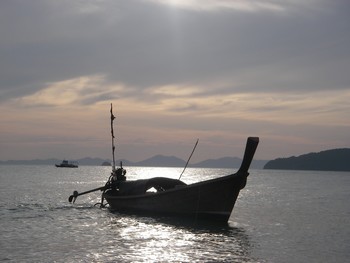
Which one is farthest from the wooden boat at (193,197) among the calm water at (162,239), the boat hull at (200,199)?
the calm water at (162,239)

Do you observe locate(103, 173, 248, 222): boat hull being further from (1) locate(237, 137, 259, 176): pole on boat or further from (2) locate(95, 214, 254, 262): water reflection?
(1) locate(237, 137, 259, 176): pole on boat

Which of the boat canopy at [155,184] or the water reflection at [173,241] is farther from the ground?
the boat canopy at [155,184]

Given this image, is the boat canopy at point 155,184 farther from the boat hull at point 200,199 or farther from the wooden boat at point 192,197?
the boat hull at point 200,199

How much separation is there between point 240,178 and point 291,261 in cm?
851

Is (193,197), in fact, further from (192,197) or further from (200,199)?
(200,199)

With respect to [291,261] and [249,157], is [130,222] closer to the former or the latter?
[249,157]

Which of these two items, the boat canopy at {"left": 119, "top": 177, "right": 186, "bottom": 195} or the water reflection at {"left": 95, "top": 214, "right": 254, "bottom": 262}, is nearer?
the water reflection at {"left": 95, "top": 214, "right": 254, "bottom": 262}

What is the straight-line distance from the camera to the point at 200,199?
30.2m

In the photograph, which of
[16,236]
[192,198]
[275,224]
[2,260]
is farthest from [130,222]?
[2,260]

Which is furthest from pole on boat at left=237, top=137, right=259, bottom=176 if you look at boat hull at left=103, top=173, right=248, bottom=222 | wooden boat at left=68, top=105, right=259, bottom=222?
boat hull at left=103, top=173, right=248, bottom=222

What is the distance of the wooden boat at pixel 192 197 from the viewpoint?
2892 cm

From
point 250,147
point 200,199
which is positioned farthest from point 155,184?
point 250,147

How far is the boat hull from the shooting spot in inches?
1147

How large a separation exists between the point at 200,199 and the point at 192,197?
2.20 ft
